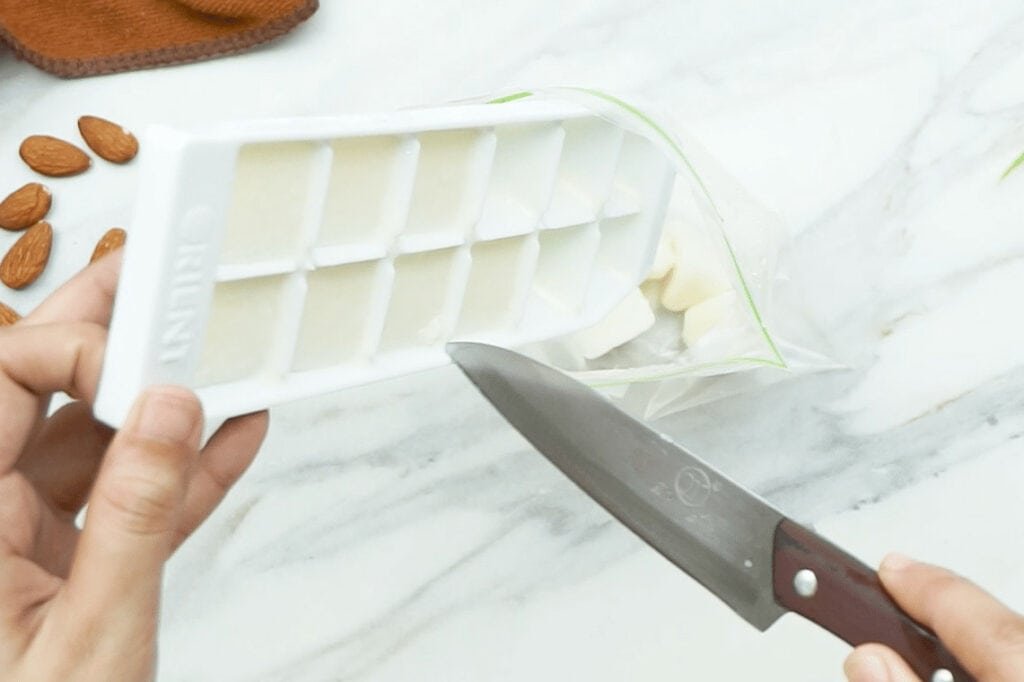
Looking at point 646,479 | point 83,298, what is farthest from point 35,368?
point 646,479

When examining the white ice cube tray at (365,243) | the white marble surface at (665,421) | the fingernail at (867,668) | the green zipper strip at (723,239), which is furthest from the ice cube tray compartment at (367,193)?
the fingernail at (867,668)

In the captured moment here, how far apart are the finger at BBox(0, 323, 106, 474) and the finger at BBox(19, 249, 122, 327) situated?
0.06 meters

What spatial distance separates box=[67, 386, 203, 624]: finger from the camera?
463 millimetres

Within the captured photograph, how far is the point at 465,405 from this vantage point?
80 cm

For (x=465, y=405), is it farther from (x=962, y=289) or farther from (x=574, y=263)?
(x=962, y=289)

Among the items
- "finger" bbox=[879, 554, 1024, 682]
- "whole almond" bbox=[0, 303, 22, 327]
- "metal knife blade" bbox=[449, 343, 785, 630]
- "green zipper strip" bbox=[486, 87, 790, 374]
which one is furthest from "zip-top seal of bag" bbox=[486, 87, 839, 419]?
"whole almond" bbox=[0, 303, 22, 327]

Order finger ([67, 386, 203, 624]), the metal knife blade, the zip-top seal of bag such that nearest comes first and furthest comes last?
finger ([67, 386, 203, 624]) < the metal knife blade < the zip-top seal of bag

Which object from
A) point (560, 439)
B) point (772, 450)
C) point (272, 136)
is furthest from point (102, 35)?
point (772, 450)

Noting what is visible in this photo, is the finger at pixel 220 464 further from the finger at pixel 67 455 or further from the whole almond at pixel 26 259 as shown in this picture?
the whole almond at pixel 26 259

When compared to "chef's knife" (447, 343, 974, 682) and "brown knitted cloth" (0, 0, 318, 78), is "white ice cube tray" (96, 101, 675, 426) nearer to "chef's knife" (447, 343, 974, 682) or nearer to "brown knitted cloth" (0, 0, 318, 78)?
"chef's knife" (447, 343, 974, 682)

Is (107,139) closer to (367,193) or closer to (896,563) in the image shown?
(367,193)

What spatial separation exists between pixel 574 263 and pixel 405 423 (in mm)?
177

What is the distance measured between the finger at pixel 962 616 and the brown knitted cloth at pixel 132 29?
534mm

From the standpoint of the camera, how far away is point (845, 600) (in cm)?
54
